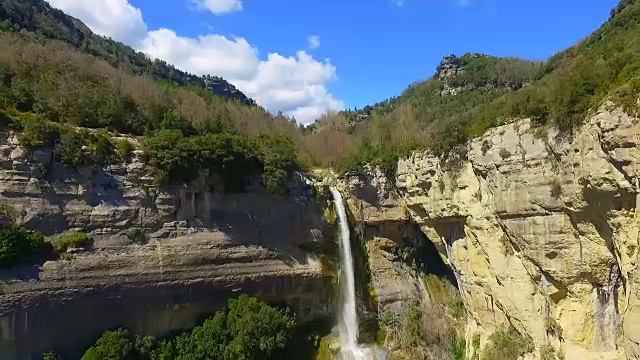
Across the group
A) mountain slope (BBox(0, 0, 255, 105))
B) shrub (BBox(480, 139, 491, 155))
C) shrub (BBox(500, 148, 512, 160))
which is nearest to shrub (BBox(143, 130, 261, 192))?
shrub (BBox(480, 139, 491, 155))

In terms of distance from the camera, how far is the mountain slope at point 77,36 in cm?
4809

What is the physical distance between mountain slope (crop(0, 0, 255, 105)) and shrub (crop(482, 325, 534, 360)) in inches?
1660

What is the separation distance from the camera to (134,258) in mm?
21484

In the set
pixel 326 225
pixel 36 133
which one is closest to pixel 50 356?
pixel 36 133

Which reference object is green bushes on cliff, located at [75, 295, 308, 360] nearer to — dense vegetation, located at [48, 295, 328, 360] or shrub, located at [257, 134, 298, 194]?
dense vegetation, located at [48, 295, 328, 360]

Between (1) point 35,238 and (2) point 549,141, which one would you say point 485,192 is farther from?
(1) point 35,238

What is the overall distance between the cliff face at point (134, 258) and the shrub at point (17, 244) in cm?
46

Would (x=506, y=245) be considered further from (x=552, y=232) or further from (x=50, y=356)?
(x=50, y=356)

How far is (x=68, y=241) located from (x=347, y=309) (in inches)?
581

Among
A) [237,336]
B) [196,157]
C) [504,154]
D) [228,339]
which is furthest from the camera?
[196,157]

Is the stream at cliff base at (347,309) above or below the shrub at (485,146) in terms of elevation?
below

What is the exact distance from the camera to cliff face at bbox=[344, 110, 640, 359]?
15.4 meters

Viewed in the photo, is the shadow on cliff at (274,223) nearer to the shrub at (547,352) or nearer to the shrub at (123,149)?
the shrub at (123,149)

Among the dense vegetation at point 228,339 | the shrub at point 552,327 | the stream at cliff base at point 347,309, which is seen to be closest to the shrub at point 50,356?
the dense vegetation at point 228,339
